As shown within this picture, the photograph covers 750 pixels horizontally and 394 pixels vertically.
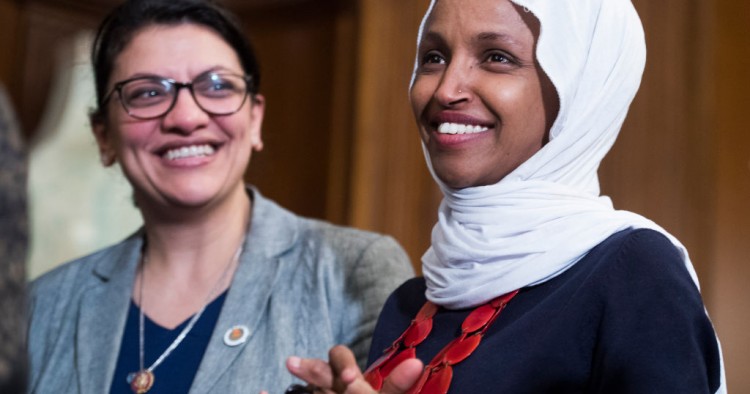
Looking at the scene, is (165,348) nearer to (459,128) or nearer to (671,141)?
(459,128)

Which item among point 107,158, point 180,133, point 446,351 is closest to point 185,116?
point 180,133

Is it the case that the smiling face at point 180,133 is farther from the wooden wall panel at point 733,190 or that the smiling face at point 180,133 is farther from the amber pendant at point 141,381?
the wooden wall panel at point 733,190

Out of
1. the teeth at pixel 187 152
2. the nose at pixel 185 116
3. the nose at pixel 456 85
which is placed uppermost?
the nose at pixel 456 85

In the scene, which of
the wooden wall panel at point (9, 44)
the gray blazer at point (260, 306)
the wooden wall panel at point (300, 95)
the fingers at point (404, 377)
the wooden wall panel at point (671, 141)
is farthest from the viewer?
the wooden wall panel at point (9, 44)

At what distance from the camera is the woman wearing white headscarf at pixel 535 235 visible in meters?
1.14

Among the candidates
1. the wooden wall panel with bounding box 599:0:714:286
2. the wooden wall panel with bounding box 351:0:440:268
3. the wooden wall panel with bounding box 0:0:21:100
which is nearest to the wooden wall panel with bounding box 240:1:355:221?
the wooden wall panel with bounding box 351:0:440:268

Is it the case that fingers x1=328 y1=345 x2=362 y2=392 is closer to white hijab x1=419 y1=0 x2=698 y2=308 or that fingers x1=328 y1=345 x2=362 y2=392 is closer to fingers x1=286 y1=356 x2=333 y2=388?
fingers x1=286 y1=356 x2=333 y2=388

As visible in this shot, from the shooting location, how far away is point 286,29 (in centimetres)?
375

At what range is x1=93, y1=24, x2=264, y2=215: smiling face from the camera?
2092 mm

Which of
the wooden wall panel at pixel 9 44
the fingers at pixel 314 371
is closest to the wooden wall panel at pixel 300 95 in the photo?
the wooden wall panel at pixel 9 44

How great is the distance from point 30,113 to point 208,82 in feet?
6.33

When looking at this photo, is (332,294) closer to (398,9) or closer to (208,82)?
(208,82)

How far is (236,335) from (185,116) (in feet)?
1.58

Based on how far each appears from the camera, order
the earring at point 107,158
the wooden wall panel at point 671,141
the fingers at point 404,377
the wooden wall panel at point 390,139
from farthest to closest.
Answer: the wooden wall panel at point 390,139, the wooden wall panel at point 671,141, the earring at point 107,158, the fingers at point 404,377
